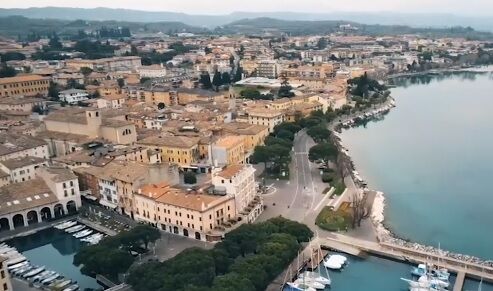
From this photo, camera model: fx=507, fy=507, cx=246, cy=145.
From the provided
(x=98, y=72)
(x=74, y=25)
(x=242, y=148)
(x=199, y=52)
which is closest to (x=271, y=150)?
(x=242, y=148)

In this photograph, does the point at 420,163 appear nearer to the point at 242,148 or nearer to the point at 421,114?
the point at 242,148

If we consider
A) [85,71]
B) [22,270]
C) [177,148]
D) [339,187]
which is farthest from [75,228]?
[85,71]

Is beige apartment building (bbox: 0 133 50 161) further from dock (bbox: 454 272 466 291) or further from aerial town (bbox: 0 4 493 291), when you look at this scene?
dock (bbox: 454 272 466 291)

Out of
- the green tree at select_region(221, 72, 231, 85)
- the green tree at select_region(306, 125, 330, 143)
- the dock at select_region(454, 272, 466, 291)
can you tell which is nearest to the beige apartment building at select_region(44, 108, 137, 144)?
the green tree at select_region(306, 125, 330, 143)

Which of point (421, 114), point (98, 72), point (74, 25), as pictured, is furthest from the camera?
point (74, 25)

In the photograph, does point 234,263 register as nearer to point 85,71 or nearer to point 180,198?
point 180,198
